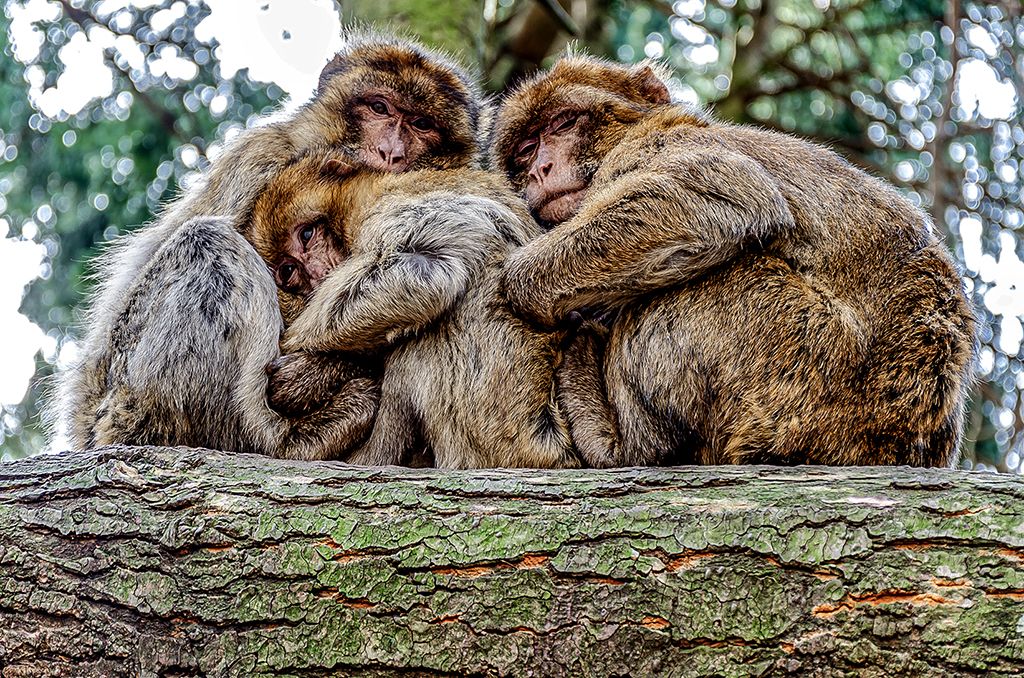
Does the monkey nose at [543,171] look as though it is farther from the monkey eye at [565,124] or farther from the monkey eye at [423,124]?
the monkey eye at [423,124]

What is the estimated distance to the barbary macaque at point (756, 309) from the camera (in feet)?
17.1

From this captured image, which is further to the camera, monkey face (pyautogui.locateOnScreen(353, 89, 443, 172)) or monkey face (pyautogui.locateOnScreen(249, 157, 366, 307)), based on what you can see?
monkey face (pyautogui.locateOnScreen(353, 89, 443, 172))

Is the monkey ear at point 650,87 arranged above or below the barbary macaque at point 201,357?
above

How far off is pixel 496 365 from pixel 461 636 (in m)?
1.81

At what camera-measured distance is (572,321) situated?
5879mm

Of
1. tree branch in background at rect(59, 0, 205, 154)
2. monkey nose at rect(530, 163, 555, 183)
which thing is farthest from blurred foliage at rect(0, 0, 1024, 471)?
monkey nose at rect(530, 163, 555, 183)

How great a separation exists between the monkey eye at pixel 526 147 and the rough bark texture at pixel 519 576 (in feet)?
9.25

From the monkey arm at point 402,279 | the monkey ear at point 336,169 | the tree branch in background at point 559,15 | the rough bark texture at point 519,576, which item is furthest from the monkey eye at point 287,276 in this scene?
the tree branch in background at point 559,15

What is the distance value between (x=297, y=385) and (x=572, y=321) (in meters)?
1.55

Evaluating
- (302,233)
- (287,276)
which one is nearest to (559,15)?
(302,233)

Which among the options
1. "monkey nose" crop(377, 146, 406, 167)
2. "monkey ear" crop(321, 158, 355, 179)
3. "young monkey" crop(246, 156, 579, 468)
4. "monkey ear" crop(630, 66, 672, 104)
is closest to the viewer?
"young monkey" crop(246, 156, 579, 468)

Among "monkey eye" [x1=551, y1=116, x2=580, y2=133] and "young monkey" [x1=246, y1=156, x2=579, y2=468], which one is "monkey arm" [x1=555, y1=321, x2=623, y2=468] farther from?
"monkey eye" [x1=551, y1=116, x2=580, y2=133]

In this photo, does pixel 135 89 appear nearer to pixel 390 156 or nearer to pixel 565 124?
pixel 390 156

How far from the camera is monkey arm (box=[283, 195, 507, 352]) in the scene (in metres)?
5.73
